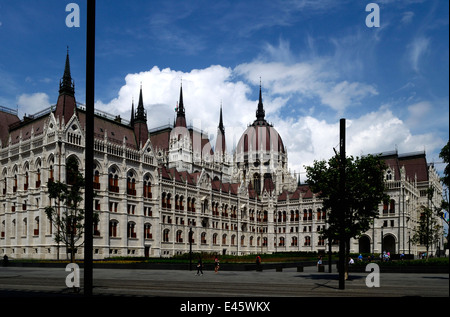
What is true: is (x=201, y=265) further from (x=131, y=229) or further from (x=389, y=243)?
(x=389, y=243)

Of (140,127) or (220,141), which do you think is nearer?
(140,127)

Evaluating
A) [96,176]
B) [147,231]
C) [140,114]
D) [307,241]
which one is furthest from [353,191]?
[307,241]

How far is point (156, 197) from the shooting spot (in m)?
76.8

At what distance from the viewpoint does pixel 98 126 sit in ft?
235

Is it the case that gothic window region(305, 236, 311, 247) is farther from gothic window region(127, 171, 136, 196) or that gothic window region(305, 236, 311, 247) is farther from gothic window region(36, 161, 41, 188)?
gothic window region(36, 161, 41, 188)

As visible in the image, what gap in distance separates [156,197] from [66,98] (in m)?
22.0

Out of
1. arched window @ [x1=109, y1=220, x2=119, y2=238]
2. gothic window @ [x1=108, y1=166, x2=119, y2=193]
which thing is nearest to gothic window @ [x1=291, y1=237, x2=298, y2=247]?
arched window @ [x1=109, y1=220, x2=119, y2=238]

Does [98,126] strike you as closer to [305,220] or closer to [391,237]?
[305,220]

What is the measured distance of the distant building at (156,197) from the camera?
6322 centimetres

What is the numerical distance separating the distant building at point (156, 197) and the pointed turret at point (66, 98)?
0.16 meters

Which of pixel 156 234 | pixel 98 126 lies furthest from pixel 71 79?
pixel 156 234

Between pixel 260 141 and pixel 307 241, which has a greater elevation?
pixel 260 141

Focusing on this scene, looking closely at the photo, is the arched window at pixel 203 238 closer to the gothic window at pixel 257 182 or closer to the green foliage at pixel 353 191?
the gothic window at pixel 257 182

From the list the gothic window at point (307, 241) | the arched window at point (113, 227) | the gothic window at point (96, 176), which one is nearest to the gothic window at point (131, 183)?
the arched window at point (113, 227)
